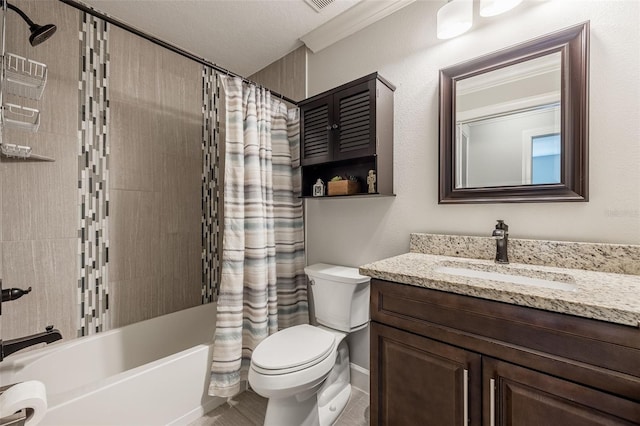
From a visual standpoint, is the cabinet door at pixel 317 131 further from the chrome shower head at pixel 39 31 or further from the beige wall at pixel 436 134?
the chrome shower head at pixel 39 31

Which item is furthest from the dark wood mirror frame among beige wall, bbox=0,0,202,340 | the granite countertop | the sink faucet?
beige wall, bbox=0,0,202,340

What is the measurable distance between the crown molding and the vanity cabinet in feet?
5.36

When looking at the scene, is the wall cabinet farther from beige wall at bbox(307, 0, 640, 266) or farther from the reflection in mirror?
the reflection in mirror

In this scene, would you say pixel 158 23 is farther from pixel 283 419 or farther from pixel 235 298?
pixel 283 419

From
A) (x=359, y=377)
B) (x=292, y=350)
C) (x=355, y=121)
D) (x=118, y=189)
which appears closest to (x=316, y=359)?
(x=292, y=350)

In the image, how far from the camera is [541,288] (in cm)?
85

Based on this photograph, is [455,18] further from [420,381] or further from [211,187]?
[211,187]

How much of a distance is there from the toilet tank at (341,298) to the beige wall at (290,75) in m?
1.43

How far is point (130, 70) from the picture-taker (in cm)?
192

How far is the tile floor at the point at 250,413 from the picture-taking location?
150 centimetres

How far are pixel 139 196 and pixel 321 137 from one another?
1.39 meters

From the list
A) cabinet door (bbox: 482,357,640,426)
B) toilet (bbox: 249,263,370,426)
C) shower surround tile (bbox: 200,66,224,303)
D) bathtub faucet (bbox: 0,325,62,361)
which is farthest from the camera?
shower surround tile (bbox: 200,66,224,303)

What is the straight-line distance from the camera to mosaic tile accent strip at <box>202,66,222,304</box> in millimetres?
2357

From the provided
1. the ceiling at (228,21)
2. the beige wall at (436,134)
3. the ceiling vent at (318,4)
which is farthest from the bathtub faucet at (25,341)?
the ceiling vent at (318,4)
